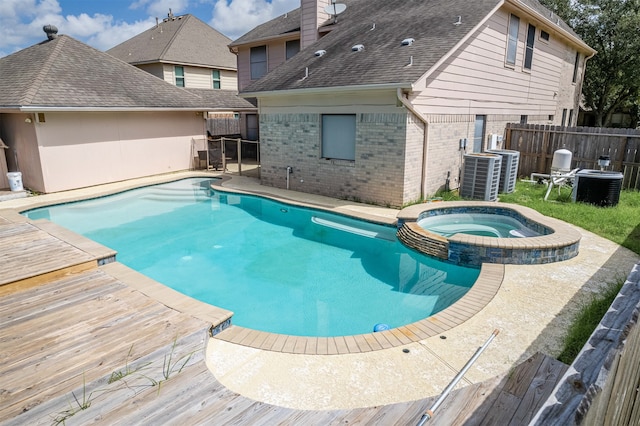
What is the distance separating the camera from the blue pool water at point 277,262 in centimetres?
617

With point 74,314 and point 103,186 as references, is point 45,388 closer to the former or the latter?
point 74,314

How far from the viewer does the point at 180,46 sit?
76.9 feet

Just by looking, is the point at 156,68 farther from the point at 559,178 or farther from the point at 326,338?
the point at 326,338

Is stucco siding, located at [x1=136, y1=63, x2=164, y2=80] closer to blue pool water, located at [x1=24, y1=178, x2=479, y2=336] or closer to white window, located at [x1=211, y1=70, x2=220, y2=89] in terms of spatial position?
white window, located at [x1=211, y1=70, x2=220, y2=89]

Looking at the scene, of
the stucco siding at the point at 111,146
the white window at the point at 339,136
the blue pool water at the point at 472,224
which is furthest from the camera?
the stucco siding at the point at 111,146

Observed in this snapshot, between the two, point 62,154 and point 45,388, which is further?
point 62,154

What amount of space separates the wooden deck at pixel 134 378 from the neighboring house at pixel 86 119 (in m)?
8.98

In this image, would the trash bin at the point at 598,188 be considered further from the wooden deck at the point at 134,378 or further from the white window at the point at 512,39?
the wooden deck at the point at 134,378

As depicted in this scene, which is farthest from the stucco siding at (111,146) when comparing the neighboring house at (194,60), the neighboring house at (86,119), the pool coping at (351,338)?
the pool coping at (351,338)

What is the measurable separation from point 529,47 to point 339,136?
26.9 feet

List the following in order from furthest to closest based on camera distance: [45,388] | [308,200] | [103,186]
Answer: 1. [103,186]
2. [308,200]
3. [45,388]

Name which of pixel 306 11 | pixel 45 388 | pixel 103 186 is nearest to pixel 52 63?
pixel 103 186

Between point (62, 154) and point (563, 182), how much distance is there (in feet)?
50.4

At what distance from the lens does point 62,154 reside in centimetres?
1291
